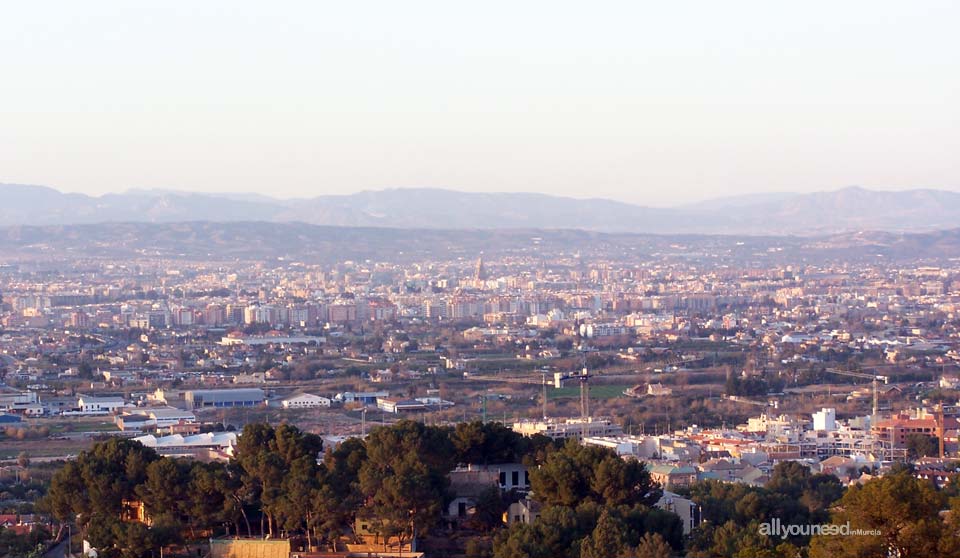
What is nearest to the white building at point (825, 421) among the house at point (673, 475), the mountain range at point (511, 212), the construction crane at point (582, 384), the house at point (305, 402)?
the construction crane at point (582, 384)

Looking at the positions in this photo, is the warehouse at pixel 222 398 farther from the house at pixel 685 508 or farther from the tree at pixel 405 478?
the house at pixel 685 508

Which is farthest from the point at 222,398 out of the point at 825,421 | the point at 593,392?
the point at 825,421

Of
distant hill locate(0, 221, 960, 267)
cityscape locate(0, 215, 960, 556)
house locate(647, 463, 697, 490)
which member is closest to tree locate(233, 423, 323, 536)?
cityscape locate(0, 215, 960, 556)

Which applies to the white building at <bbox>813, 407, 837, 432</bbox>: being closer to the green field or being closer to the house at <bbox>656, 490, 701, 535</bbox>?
the green field

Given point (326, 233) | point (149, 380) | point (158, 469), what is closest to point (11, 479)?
point (158, 469)

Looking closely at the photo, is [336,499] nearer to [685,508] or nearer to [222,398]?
[685,508]
